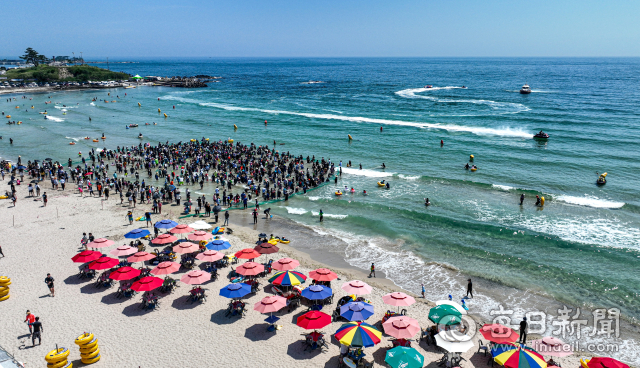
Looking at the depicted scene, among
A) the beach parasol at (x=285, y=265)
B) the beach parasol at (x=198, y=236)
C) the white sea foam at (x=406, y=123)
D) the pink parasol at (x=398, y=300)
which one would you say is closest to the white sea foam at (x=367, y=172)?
the beach parasol at (x=198, y=236)

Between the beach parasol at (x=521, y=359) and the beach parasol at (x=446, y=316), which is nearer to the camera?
the beach parasol at (x=521, y=359)

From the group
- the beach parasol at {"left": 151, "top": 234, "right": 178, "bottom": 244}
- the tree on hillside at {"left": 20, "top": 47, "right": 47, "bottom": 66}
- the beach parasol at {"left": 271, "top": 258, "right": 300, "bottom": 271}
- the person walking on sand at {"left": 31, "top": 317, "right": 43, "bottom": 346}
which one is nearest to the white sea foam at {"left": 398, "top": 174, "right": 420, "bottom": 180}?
the beach parasol at {"left": 271, "top": 258, "right": 300, "bottom": 271}

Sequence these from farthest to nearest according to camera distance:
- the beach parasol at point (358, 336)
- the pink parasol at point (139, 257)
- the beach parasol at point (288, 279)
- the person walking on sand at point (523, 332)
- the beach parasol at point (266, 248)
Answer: the beach parasol at point (266, 248), the pink parasol at point (139, 257), the beach parasol at point (288, 279), the person walking on sand at point (523, 332), the beach parasol at point (358, 336)

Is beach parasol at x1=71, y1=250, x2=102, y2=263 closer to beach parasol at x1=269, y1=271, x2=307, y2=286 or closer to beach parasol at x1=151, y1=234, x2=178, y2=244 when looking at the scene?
beach parasol at x1=151, y1=234, x2=178, y2=244

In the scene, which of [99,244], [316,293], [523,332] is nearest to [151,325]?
[316,293]

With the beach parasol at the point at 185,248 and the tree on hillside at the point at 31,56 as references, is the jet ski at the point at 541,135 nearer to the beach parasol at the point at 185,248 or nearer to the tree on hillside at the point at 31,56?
the beach parasol at the point at 185,248

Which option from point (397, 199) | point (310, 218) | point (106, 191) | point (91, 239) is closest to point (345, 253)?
point (310, 218)
